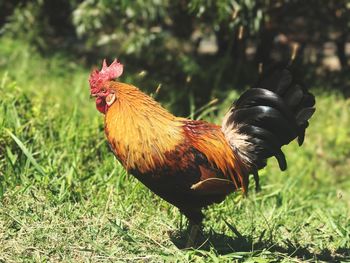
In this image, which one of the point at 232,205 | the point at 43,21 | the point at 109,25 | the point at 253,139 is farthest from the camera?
the point at 43,21

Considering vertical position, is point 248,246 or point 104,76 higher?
point 104,76

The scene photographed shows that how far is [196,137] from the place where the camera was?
3.60m

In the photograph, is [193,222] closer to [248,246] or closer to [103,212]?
[248,246]

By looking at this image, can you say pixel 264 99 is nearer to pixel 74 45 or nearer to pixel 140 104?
pixel 140 104

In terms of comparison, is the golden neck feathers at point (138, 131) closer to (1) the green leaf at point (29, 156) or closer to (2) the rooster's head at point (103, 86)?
(2) the rooster's head at point (103, 86)

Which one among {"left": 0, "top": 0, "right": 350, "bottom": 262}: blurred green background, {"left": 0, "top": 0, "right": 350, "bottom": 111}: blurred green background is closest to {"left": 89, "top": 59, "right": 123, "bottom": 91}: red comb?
{"left": 0, "top": 0, "right": 350, "bottom": 262}: blurred green background

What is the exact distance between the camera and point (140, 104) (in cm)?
350

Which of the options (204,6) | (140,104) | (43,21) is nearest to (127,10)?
(204,6)

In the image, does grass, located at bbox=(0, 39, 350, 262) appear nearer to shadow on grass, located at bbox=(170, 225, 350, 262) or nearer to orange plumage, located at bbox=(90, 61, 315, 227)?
shadow on grass, located at bbox=(170, 225, 350, 262)

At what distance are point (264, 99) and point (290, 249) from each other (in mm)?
1051

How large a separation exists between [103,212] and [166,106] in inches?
80.1

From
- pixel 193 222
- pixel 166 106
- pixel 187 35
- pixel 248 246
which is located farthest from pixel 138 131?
pixel 187 35

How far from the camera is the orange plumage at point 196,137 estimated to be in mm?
3404

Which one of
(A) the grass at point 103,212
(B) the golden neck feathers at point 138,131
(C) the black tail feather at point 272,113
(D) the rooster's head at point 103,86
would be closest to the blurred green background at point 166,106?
(A) the grass at point 103,212
